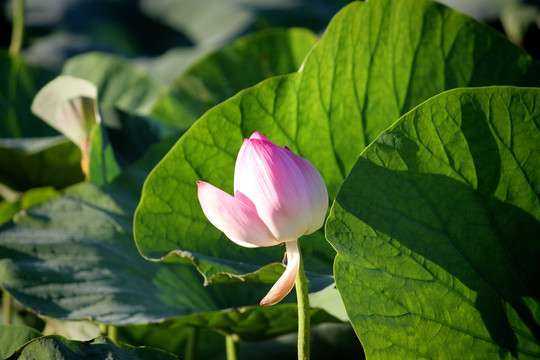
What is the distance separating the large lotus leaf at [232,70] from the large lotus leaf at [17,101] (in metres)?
0.45

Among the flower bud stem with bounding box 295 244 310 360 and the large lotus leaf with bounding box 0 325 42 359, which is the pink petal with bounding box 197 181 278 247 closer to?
the flower bud stem with bounding box 295 244 310 360

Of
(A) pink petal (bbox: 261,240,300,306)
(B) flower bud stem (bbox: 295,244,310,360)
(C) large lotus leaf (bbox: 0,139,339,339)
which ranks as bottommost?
(C) large lotus leaf (bbox: 0,139,339,339)

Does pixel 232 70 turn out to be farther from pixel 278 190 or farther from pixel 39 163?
pixel 278 190

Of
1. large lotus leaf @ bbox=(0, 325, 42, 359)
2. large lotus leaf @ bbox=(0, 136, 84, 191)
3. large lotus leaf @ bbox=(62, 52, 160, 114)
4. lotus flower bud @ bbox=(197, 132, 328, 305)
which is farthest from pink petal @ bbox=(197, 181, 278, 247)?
large lotus leaf @ bbox=(62, 52, 160, 114)

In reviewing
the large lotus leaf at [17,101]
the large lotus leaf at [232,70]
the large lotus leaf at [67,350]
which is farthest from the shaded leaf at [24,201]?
the large lotus leaf at [67,350]

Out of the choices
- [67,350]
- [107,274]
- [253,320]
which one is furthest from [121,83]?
[67,350]

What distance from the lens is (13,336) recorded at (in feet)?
2.27

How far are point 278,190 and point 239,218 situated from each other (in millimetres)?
36

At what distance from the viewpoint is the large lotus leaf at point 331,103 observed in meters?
0.71

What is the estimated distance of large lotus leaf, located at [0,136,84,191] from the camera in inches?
48.8

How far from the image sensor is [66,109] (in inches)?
36.6

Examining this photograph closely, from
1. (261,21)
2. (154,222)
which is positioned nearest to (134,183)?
(154,222)

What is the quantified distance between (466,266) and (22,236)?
1.83ft

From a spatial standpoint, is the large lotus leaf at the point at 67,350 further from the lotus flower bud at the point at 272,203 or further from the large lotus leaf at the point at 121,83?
the large lotus leaf at the point at 121,83
